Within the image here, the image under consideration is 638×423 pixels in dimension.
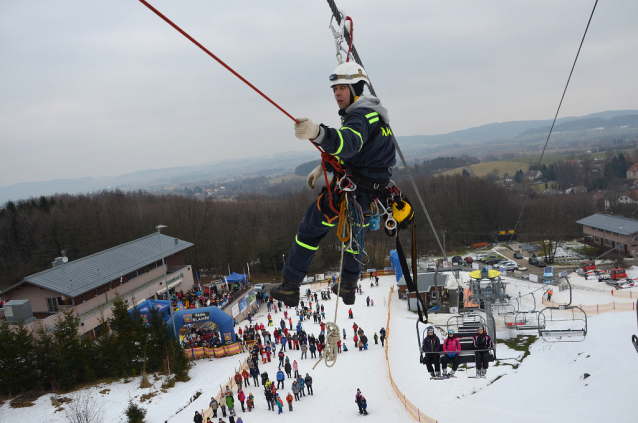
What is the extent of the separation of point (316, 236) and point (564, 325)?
20.7 meters

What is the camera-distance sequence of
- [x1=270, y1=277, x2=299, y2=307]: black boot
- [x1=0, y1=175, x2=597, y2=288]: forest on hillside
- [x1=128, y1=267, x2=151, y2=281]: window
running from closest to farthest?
[x1=270, y1=277, x2=299, y2=307]: black boot → [x1=128, y1=267, x2=151, y2=281]: window → [x1=0, y1=175, x2=597, y2=288]: forest on hillside

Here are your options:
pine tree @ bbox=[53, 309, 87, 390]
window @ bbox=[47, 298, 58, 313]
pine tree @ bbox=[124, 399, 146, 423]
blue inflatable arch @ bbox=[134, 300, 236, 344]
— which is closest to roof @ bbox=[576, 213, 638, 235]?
blue inflatable arch @ bbox=[134, 300, 236, 344]

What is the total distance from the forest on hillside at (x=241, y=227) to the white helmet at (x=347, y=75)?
3695 cm

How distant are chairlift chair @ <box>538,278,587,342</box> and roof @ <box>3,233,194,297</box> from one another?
22.6 metres

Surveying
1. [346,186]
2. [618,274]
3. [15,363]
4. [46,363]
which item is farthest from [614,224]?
[15,363]

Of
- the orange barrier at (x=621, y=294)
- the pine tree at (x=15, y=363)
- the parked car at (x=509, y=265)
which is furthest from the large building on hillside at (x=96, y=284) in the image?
Result: the orange barrier at (x=621, y=294)

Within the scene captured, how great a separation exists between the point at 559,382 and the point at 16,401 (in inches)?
819

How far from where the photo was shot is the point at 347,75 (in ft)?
13.9

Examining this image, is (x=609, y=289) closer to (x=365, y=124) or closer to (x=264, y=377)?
(x=264, y=377)

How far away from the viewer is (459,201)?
55.7 m

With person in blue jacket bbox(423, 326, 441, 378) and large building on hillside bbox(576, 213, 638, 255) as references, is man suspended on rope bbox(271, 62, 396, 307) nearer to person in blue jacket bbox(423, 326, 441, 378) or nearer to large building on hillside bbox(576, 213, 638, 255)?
person in blue jacket bbox(423, 326, 441, 378)

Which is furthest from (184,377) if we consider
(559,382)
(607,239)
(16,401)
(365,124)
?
(607,239)

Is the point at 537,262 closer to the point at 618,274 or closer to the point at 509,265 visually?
the point at 509,265

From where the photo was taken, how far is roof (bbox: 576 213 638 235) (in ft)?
123
